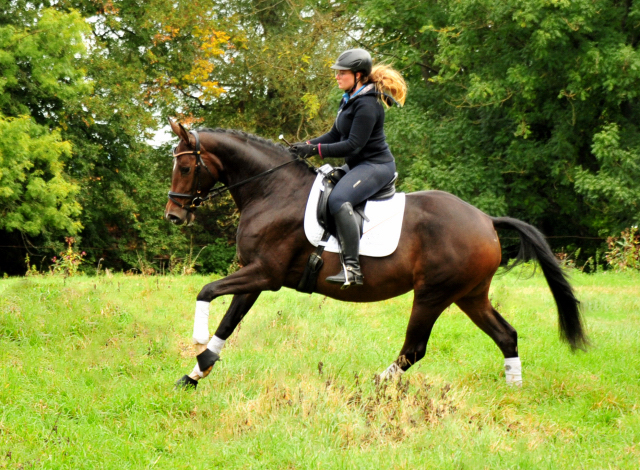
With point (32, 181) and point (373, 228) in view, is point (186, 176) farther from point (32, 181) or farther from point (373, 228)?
point (32, 181)

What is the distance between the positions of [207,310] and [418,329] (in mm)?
2026

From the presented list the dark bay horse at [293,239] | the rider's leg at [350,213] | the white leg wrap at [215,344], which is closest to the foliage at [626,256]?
the dark bay horse at [293,239]

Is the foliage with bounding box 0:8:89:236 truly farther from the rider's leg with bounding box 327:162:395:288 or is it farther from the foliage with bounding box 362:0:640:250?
the rider's leg with bounding box 327:162:395:288

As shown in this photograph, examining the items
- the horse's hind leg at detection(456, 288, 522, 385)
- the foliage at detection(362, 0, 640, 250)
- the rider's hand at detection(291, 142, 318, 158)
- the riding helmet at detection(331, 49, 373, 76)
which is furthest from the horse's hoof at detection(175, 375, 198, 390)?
the foliage at detection(362, 0, 640, 250)

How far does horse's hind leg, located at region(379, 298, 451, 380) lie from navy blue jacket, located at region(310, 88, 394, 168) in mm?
1415

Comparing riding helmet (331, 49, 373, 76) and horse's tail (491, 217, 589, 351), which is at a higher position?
riding helmet (331, 49, 373, 76)

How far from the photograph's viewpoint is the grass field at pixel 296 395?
15.1 ft

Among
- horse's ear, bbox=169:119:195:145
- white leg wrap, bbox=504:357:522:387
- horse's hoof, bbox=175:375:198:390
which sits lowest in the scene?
white leg wrap, bbox=504:357:522:387

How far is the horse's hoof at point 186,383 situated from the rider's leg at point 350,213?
1.54m

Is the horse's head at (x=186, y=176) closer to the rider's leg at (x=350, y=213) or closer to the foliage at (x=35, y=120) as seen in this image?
the rider's leg at (x=350, y=213)

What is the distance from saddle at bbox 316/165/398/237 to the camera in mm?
5973

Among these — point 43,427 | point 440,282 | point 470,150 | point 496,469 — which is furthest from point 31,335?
point 470,150

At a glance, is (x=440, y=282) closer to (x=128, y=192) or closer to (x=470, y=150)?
(x=470, y=150)

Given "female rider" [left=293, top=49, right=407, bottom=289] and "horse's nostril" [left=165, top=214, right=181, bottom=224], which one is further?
"horse's nostril" [left=165, top=214, right=181, bottom=224]
